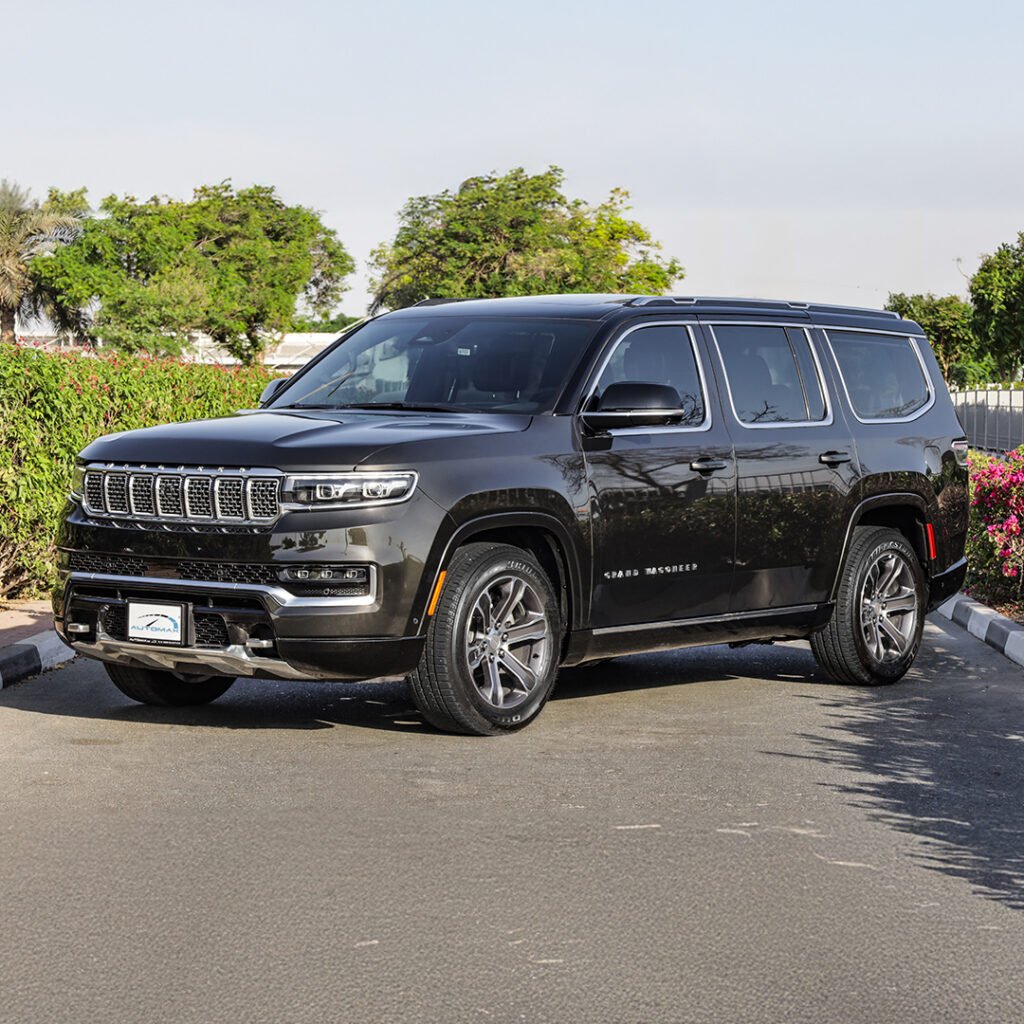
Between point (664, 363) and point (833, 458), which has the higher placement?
point (664, 363)

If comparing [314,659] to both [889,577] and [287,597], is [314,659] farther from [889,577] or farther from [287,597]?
[889,577]

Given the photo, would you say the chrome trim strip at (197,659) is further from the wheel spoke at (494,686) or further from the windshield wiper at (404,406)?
the windshield wiper at (404,406)

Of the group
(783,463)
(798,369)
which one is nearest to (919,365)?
(798,369)

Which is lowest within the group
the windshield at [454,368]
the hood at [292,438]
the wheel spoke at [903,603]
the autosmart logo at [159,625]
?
the wheel spoke at [903,603]

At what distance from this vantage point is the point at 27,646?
35.3 feet

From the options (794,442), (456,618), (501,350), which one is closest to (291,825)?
(456,618)

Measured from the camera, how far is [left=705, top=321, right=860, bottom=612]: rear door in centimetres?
972

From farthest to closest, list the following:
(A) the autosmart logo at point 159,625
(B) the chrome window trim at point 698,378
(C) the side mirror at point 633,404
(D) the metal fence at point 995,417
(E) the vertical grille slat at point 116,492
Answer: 1. (D) the metal fence at point 995,417
2. (B) the chrome window trim at point 698,378
3. (C) the side mirror at point 633,404
4. (E) the vertical grille slat at point 116,492
5. (A) the autosmart logo at point 159,625

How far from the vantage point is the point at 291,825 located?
6805mm

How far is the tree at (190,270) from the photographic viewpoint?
77500 millimetres

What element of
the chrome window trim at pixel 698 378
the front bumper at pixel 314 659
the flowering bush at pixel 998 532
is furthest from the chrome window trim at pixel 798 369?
the flowering bush at pixel 998 532

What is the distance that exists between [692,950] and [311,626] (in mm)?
3052

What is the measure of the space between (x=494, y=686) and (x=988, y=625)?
5.60 meters

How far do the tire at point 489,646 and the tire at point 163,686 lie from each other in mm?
1542
